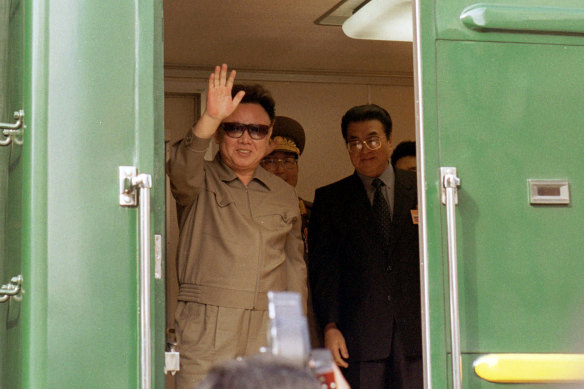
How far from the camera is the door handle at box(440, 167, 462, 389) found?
106 inches

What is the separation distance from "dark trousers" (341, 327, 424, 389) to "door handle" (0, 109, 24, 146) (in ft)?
6.89

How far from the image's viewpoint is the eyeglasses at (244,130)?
3.84 metres

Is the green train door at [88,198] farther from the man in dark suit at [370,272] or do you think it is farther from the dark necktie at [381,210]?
the dark necktie at [381,210]

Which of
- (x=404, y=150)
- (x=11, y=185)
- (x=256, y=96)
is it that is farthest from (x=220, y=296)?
(x=404, y=150)

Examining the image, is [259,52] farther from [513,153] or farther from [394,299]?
[513,153]

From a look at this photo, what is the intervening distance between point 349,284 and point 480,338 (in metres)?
1.62

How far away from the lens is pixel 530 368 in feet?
9.03

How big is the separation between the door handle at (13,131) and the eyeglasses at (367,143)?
88.0 inches

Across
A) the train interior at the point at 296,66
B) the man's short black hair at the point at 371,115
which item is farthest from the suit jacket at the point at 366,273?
the train interior at the point at 296,66

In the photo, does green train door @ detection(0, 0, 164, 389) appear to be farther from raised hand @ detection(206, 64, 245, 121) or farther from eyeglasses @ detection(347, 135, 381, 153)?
eyeglasses @ detection(347, 135, 381, 153)

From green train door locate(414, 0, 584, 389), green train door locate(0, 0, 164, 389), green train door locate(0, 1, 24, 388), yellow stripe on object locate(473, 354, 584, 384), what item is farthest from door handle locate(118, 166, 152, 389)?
yellow stripe on object locate(473, 354, 584, 384)

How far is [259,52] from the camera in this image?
5805 millimetres

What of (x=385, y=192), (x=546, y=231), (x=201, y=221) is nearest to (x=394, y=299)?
(x=385, y=192)

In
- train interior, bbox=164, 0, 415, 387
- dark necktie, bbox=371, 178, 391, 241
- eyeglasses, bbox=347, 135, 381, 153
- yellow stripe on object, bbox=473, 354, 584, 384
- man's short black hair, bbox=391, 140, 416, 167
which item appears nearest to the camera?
yellow stripe on object, bbox=473, 354, 584, 384
